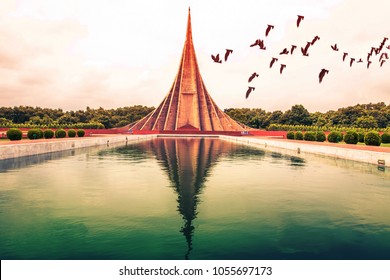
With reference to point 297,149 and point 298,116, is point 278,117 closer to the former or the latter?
point 298,116

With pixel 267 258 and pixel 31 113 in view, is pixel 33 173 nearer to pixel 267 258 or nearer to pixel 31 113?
pixel 267 258

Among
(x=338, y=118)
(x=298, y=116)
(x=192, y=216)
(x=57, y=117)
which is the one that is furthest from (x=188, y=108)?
(x=192, y=216)

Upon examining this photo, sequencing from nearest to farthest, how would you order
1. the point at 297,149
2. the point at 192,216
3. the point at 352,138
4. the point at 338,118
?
1. the point at 192,216
2. the point at 297,149
3. the point at 352,138
4. the point at 338,118

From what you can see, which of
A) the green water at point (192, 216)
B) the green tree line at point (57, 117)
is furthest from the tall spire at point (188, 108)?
the green water at point (192, 216)

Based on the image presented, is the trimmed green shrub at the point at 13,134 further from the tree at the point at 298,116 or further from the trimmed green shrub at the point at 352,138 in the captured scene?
the tree at the point at 298,116

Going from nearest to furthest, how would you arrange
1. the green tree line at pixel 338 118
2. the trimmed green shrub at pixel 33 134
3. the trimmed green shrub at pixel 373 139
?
the trimmed green shrub at pixel 373 139
the trimmed green shrub at pixel 33 134
the green tree line at pixel 338 118

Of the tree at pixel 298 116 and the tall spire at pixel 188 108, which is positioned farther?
the tree at pixel 298 116

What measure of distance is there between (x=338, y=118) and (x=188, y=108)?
86.2ft

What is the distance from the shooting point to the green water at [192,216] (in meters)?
3.78

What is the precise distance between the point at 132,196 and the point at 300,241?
3.55 m

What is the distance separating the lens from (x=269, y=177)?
9.30 metres

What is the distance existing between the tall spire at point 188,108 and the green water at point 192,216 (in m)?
45.2

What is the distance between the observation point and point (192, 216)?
518 centimetres
